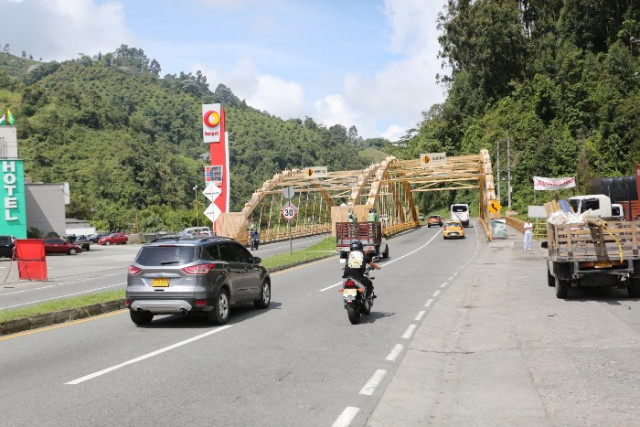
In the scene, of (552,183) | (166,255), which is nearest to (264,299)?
(166,255)

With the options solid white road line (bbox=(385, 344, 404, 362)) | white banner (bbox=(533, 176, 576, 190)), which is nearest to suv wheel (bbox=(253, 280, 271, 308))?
solid white road line (bbox=(385, 344, 404, 362))

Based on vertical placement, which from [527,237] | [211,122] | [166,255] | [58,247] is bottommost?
[58,247]

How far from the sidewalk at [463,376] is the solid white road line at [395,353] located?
0.14 metres

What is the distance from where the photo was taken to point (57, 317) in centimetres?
1341

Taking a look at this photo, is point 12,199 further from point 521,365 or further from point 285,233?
point 521,365

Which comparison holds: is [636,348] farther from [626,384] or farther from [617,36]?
[617,36]

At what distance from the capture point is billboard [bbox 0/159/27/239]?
50.5 meters

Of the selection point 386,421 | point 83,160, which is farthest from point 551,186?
point 83,160

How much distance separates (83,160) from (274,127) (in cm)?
8319

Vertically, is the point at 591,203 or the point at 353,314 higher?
the point at 591,203

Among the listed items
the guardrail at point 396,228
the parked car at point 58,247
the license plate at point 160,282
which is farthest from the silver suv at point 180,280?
the guardrail at point 396,228

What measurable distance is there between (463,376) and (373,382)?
1.23m

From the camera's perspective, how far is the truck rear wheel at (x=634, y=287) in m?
14.8

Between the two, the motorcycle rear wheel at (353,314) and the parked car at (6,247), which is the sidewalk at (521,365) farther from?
the parked car at (6,247)
